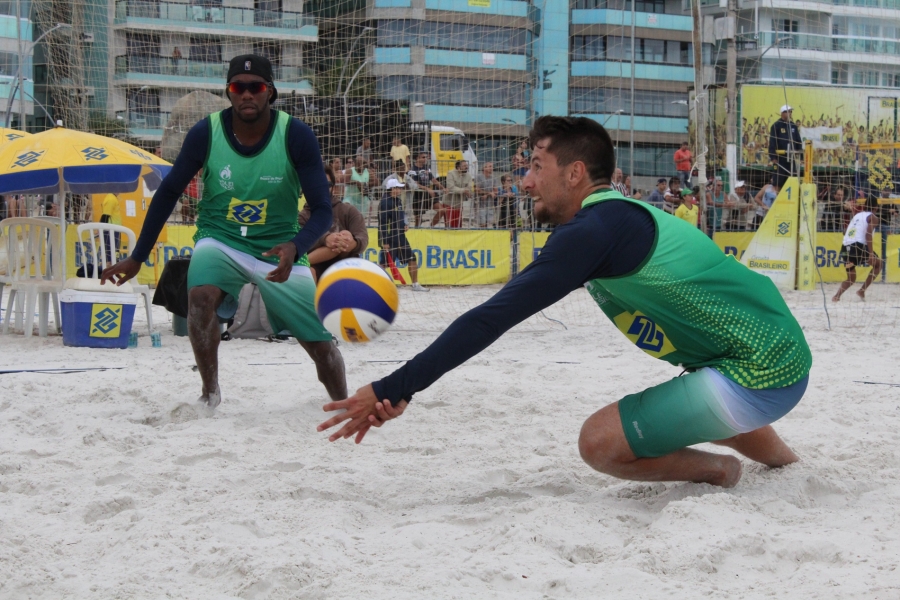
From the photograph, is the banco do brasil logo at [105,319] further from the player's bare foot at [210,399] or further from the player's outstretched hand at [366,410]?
the player's outstretched hand at [366,410]

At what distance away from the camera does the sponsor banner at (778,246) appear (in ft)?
42.8

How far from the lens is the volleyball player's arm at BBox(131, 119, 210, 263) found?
4.39 m

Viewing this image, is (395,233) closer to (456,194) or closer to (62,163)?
(456,194)

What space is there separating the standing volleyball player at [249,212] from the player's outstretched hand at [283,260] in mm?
75

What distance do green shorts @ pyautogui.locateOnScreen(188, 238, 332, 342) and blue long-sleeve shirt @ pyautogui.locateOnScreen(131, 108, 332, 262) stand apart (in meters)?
0.24

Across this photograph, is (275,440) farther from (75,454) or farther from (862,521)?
(862,521)

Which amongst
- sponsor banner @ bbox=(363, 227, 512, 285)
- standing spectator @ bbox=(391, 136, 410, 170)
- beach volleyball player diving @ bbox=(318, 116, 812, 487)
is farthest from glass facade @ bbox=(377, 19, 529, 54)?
beach volleyball player diving @ bbox=(318, 116, 812, 487)

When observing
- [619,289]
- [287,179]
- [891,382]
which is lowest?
[891,382]

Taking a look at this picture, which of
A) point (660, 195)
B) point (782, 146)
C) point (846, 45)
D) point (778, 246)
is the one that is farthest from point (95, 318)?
point (846, 45)

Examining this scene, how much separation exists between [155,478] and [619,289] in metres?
1.83

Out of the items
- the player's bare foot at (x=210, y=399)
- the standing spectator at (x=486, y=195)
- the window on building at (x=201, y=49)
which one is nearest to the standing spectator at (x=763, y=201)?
the standing spectator at (x=486, y=195)

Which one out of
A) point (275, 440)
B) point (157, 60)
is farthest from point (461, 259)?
point (275, 440)

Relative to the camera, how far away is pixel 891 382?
18.5ft

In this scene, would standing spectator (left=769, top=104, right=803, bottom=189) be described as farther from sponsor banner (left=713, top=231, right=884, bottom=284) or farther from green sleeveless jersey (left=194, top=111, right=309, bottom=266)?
green sleeveless jersey (left=194, top=111, right=309, bottom=266)
